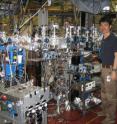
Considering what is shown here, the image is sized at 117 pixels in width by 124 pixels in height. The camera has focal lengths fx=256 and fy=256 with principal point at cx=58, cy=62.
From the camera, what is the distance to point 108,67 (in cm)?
390

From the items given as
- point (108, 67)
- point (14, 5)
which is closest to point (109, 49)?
point (108, 67)

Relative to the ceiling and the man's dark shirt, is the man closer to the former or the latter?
the man's dark shirt

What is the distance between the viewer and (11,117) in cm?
329

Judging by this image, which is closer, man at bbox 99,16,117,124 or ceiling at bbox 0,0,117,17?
man at bbox 99,16,117,124

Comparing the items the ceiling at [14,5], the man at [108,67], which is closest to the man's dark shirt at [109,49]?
the man at [108,67]

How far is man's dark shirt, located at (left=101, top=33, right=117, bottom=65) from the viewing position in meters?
3.71

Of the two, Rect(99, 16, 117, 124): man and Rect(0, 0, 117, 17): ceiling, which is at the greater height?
Rect(0, 0, 117, 17): ceiling

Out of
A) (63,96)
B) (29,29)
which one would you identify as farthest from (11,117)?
(29,29)

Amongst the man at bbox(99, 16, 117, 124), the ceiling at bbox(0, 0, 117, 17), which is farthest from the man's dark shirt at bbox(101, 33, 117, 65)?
the ceiling at bbox(0, 0, 117, 17)

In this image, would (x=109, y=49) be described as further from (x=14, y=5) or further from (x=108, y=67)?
(x=14, y=5)

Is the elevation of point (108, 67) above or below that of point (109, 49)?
below

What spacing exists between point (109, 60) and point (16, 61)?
153 centimetres

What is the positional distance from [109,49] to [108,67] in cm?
30

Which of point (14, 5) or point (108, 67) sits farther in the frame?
point (14, 5)
